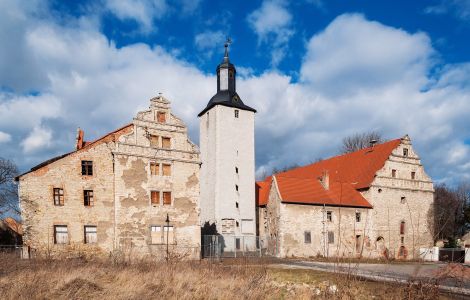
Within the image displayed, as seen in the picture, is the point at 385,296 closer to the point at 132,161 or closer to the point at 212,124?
the point at 132,161

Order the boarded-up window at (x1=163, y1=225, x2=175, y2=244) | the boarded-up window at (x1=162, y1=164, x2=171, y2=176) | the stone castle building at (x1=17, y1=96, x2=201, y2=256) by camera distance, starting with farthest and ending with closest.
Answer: the boarded-up window at (x1=162, y1=164, x2=171, y2=176), the boarded-up window at (x1=163, y1=225, x2=175, y2=244), the stone castle building at (x1=17, y1=96, x2=201, y2=256)

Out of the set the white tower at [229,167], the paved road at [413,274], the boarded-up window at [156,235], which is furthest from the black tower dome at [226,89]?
the paved road at [413,274]

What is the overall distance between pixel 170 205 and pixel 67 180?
669 centimetres

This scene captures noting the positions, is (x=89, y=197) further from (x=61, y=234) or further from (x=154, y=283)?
(x=154, y=283)

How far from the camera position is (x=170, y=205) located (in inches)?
1019

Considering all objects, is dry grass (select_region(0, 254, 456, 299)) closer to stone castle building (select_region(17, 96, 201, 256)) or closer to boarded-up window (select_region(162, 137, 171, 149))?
stone castle building (select_region(17, 96, 201, 256))

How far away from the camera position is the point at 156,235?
25.1m

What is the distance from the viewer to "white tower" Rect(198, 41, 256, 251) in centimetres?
3316

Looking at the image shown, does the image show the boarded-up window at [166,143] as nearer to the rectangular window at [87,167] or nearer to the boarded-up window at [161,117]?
the boarded-up window at [161,117]

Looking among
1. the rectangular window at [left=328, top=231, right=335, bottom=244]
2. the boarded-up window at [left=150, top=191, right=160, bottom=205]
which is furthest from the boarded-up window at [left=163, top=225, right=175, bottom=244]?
the rectangular window at [left=328, top=231, right=335, bottom=244]

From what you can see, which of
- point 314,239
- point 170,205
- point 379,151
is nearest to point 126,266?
point 170,205

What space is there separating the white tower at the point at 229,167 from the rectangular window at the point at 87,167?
12.3m

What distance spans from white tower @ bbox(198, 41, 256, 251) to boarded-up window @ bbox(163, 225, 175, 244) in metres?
7.39

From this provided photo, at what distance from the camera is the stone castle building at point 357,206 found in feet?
103
